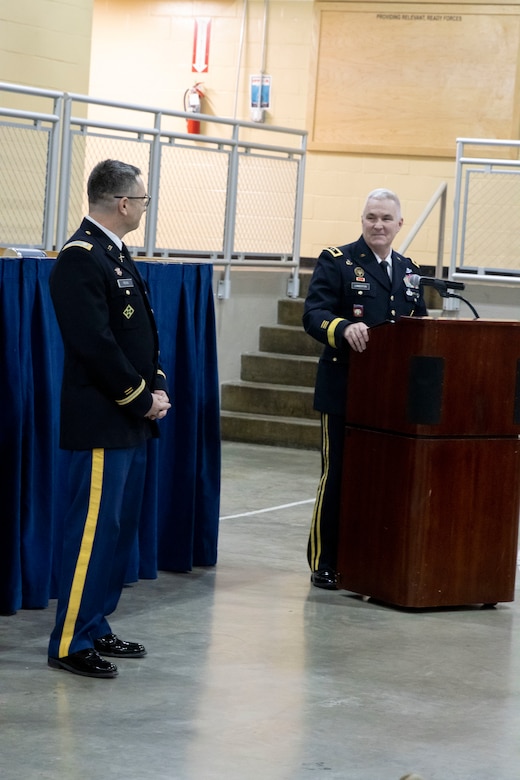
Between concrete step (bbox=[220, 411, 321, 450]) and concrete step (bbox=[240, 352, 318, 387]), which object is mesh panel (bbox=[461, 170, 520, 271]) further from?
concrete step (bbox=[220, 411, 321, 450])

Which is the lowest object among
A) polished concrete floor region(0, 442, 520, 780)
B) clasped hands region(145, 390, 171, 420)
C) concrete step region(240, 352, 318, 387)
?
polished concrete floor region(0, 442, 520, 780)

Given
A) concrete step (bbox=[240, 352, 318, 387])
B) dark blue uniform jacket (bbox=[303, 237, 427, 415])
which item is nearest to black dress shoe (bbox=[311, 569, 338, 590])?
dark blue uniform jacket (bbox=[303, 237, 427, 415])

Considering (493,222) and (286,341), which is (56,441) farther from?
(493,222)

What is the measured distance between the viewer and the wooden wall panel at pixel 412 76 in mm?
10203

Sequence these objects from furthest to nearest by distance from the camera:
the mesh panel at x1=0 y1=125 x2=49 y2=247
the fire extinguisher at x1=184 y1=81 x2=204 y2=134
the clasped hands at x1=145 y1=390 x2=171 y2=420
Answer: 1. the fire extinguisher at x1=184 y1=81 x2=204 y2=134
2. the mesh panel at x1=0 y1=125 x2=49 y2=247
3. the clasped hands at x1=145 y1=390 x2=171 y2=420

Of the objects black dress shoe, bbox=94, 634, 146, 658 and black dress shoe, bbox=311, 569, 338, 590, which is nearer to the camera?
black dress shoe, bbox=94, 634, 146, 658

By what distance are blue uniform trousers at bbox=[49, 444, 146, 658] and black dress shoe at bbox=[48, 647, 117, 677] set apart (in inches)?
0.7

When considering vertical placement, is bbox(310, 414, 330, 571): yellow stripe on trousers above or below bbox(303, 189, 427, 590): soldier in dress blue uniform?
below

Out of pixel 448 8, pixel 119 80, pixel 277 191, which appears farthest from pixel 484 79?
pixel 119 80

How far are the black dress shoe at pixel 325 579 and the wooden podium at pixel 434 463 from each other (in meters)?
0.16

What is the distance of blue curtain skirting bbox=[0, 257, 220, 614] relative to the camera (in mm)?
4387

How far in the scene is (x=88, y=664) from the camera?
148 inches

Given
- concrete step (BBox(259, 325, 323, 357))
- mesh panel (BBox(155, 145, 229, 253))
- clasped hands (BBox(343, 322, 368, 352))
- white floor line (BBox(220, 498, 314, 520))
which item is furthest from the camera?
concrete step (BBox(259, 325, 323, 357))

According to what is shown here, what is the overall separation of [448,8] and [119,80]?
9.24ft
